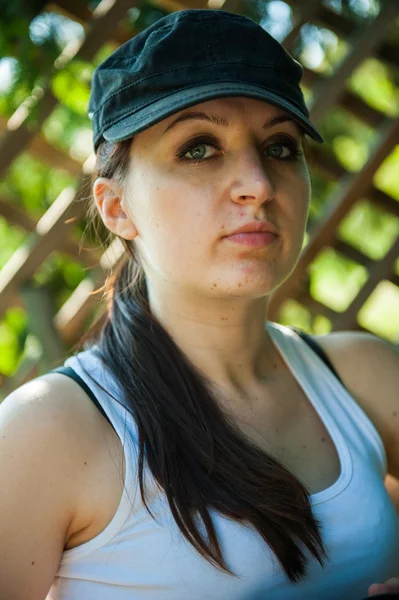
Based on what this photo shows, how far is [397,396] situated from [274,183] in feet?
1.75

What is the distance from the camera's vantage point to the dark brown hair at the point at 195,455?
125 centimetres

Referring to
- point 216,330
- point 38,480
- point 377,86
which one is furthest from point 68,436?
point 377,86

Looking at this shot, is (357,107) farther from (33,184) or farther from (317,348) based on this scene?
(317,348)

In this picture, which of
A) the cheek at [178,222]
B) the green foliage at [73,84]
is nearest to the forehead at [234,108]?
the cheek at [178,222]

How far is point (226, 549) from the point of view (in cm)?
124

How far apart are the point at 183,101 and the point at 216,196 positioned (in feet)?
0.51

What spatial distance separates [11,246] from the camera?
8.39ft

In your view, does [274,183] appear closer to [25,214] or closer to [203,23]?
[203,23]

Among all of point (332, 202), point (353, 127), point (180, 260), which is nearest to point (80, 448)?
point (180, 260)

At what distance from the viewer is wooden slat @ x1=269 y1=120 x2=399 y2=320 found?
2711 millimetres

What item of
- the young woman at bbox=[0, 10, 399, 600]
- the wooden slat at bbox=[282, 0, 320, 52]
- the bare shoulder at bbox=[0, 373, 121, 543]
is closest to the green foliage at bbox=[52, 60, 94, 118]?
the wooden slat at bbox=[282, 0, 320, 52]

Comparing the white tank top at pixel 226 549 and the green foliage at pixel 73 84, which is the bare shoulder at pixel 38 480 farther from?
the green foliage at pixel 73 84

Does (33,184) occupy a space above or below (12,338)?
above

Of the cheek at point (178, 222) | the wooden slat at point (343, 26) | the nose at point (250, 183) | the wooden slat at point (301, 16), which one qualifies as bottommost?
the cheek at point (178, 222)
